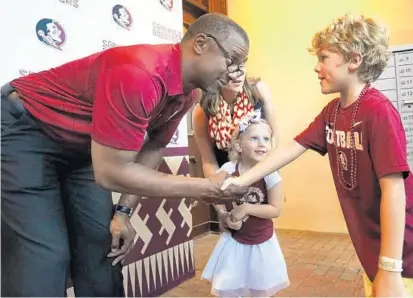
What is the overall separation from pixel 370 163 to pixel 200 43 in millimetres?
551

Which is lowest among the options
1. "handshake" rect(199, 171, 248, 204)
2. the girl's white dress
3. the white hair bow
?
the girl's white dress

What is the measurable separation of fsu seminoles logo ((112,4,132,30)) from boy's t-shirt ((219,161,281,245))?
857 mm

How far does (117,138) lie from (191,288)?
1.64 m

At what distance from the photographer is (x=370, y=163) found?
3.70 ft

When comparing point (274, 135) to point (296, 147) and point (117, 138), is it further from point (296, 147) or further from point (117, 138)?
point (117, 138)

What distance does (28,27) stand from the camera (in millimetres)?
1516

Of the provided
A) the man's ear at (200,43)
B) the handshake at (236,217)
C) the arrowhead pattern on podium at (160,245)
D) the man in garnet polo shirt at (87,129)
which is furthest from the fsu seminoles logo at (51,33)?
the handshake at (236,217)

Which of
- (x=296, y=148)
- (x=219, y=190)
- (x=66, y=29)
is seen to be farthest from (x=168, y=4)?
(x=219, y=190)

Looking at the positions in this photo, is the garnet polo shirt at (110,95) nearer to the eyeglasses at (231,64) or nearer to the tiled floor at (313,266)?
the eyeglasses at (231,64)

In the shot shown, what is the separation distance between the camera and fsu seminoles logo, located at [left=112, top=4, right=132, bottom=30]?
1947mm

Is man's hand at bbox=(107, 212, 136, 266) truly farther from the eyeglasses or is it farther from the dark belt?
the eyeglasses

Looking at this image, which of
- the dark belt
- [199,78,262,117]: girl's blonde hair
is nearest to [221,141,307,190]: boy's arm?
[199,78,262,117]: girl's blonde hair

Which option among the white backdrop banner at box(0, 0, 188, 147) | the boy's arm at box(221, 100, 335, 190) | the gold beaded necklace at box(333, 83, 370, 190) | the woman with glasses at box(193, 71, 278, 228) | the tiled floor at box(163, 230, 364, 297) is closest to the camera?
the gold beaded necklace at box(333, 83, 370, 190)

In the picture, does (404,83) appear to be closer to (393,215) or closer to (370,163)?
(370,163)
